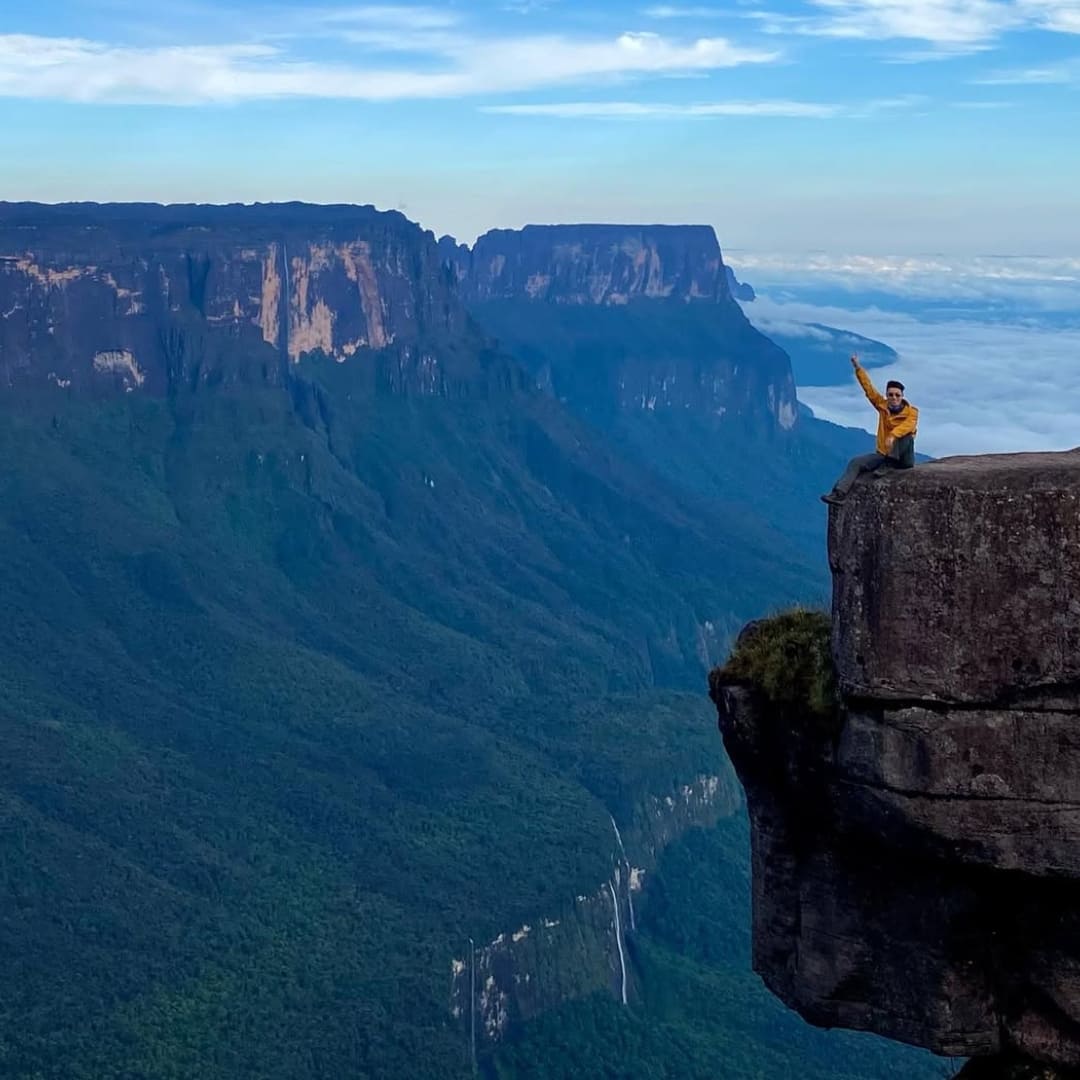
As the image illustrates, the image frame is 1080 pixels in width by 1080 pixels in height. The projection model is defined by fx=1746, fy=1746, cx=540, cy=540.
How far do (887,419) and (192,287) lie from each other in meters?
79.9

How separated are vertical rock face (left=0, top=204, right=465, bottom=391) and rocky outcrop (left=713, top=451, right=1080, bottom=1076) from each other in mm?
72981

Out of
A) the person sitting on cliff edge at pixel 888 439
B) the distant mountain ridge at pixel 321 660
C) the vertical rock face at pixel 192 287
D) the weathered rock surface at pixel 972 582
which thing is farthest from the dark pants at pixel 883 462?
the vertical rock face at pixel 192 287

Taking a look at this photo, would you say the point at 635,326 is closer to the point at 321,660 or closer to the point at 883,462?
the point at 321,660

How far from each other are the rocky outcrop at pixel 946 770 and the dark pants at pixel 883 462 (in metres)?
0.27

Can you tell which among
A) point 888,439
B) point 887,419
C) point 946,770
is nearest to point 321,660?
point 887,419

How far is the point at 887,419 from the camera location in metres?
12.7

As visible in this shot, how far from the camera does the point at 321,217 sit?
100062mm

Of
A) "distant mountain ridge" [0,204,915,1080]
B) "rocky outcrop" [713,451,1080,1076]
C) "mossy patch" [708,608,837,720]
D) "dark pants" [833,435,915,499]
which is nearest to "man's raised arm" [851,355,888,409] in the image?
"dark pants" [833,435,915,499]

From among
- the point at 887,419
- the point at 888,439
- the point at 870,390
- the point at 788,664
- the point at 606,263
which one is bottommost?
the point at 788,664

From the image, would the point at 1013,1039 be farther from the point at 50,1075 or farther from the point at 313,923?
the point at 313,923

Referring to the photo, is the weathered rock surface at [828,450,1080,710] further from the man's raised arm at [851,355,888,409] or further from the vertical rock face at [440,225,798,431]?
the vertical rock face at [440,225,798,431]

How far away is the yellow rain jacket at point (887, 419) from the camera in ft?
41.3

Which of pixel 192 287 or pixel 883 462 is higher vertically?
pixel 192 287

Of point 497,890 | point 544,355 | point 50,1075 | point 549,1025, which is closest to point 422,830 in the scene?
point 497,890
